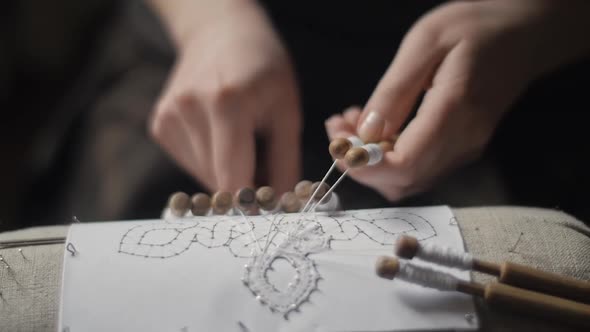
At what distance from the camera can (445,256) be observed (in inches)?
16.4

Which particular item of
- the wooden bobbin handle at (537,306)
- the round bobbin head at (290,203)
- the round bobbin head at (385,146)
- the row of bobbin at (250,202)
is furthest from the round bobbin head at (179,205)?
the wooden bobbin handle at (537,306)

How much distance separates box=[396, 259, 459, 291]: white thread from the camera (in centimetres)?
41

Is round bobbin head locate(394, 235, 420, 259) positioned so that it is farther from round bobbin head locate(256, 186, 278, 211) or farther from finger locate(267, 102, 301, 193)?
finger locate(267, 102, 301, 193)

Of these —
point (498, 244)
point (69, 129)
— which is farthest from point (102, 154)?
point (498, 244)

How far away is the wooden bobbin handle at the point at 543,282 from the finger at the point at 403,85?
0.20 metres

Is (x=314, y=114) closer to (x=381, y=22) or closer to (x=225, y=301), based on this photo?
(x=381, y=22)

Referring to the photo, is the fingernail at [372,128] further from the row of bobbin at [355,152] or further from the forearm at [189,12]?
the forearm at [189,12]

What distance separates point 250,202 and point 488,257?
0.23m

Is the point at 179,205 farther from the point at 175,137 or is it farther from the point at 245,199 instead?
the point at 175,137

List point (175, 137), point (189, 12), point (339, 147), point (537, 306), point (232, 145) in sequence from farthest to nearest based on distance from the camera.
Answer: point (189, 12) < point (175, 137) < point (232, 145) < point (339, 147) < point (537, 306)

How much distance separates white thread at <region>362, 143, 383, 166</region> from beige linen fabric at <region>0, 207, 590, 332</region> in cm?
9

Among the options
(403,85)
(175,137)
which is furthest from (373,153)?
(175,137)

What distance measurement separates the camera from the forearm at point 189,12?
0.83 metres

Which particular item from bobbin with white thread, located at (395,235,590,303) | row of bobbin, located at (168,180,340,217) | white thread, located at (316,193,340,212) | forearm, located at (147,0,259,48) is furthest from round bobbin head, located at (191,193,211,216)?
forearm, located at (147,0,259,48)
